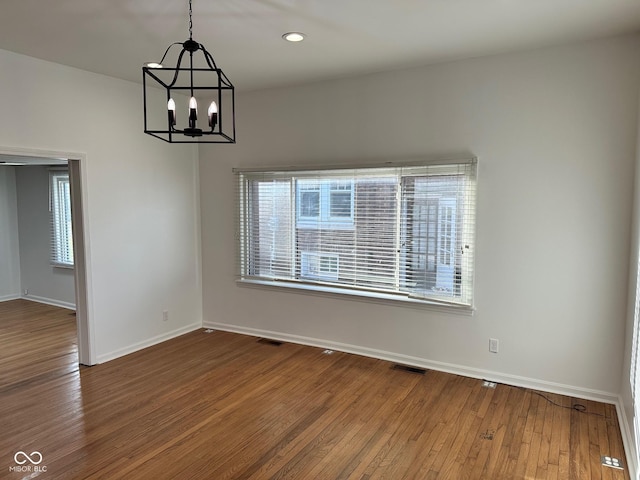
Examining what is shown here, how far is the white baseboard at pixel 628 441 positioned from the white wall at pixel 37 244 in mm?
6656

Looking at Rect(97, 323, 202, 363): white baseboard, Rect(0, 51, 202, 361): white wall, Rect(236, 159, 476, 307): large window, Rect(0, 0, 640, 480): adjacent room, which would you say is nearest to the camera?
Rect(0, 0, 640, 480): adjacent room

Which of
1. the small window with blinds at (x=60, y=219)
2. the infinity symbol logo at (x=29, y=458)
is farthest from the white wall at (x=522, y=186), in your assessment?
the small window with blinds at (x=60, y=219)

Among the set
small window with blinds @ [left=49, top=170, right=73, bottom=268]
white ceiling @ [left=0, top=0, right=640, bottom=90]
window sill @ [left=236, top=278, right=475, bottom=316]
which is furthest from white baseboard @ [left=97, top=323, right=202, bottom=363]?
white ceiling @ [left=0, top=0, right=640, bottom=90]

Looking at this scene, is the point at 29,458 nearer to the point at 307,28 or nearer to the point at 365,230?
the point at 365,230

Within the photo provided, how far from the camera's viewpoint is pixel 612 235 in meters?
3.37

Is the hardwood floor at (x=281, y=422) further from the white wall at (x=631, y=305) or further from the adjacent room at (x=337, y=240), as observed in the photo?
the white wall at (x=631, y=305)

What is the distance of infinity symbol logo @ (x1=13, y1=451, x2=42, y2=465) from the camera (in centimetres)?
271

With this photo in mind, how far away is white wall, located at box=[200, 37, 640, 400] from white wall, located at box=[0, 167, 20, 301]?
16.6 ft

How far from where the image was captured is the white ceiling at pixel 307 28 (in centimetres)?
273

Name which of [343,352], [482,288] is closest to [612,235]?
[482,288]

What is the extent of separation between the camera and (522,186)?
3660mm

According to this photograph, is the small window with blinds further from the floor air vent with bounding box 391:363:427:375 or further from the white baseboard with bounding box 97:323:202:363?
the floor air vent with bounding box 391:363:427:375

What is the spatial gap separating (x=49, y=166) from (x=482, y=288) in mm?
6222

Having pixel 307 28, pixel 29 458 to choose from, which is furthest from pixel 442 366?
pixel 29 458
